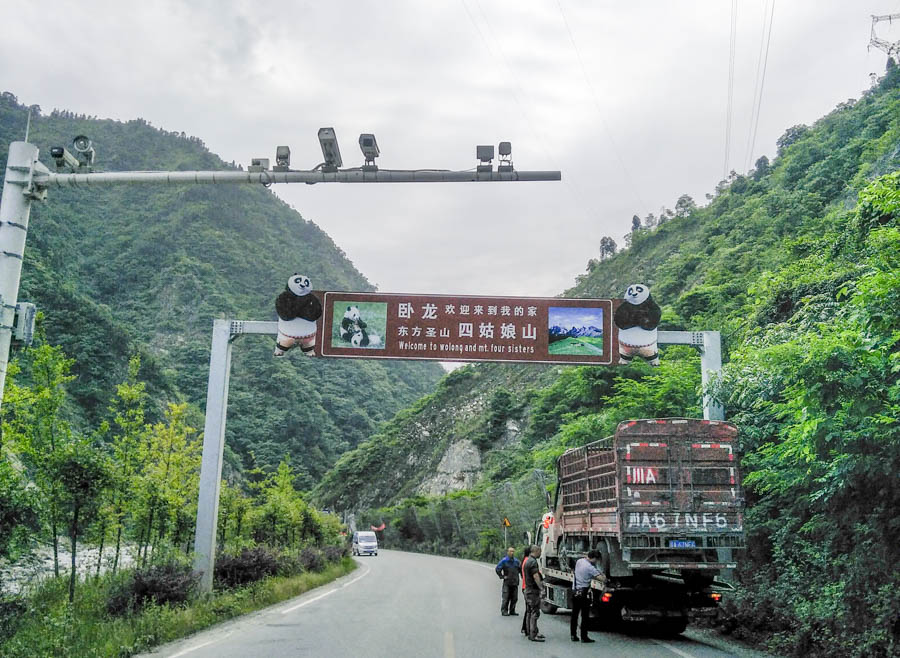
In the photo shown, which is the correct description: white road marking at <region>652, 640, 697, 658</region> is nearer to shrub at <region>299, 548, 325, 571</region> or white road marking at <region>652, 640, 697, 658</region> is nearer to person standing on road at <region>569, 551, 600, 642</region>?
person standing on road at <region>569, 551, 600, 642</region>

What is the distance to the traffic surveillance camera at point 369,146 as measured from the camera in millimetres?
8812

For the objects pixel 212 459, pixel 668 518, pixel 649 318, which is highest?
A: pixel 649 318

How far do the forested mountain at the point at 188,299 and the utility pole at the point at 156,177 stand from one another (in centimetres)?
6042

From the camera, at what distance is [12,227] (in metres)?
9.20

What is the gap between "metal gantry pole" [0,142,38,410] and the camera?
868 centimetres

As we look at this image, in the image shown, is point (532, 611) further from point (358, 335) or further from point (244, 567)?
point (244, 567)

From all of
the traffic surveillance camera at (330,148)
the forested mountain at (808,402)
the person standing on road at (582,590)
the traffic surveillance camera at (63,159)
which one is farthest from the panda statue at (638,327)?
the traffic surveillance camera at (63,159)

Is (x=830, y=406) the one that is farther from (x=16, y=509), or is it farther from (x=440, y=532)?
(x=440, y=532)

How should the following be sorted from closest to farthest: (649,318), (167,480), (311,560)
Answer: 1. (649,318)
2. (167,480)
3. (311,560)

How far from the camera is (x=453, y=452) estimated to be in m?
77.8

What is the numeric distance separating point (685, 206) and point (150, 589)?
3890 inches

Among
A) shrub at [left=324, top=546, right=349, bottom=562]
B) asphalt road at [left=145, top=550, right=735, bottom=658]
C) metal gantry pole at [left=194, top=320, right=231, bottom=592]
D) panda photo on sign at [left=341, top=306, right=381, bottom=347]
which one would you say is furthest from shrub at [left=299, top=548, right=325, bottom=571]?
panda photo on sign at [left=341, top=306, right=381, bottom=347]

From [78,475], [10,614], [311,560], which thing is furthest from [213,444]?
[311,560]

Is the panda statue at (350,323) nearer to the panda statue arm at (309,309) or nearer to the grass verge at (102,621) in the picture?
the panda statue arm at (309,309)
